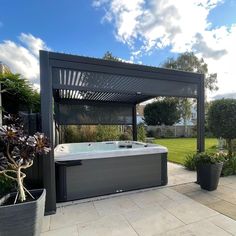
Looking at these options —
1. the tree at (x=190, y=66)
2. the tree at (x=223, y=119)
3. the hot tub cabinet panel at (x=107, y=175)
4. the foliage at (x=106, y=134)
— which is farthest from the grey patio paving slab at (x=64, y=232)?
the tree at (x=190, y=66)

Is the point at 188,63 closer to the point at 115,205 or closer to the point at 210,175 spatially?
the point at 210,175

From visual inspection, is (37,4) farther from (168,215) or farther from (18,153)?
(168,215)

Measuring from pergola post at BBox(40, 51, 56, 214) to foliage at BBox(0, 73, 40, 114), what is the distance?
920 millimetres

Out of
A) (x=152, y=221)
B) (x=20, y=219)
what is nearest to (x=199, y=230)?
(x=152, y=221)

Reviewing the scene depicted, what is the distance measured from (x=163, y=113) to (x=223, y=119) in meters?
13.5

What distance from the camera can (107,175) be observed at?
3857mm

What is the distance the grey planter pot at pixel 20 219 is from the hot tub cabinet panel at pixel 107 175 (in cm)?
127

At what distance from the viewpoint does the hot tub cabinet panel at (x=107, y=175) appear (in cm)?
352

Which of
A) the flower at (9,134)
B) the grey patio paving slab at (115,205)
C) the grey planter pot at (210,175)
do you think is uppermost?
the flower at (9,134)

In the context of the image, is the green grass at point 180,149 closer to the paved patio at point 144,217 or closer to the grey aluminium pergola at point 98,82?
the grey aluminium pergola at point 98,82

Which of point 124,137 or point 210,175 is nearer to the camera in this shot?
point 210,175

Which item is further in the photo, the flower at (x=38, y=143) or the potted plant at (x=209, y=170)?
the potted plant at (x=209, y=170)

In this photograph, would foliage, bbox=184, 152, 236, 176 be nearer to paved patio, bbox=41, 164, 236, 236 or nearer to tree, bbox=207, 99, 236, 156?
tree, bbox=207, 99, 236, 156

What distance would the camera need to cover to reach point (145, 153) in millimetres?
4168
